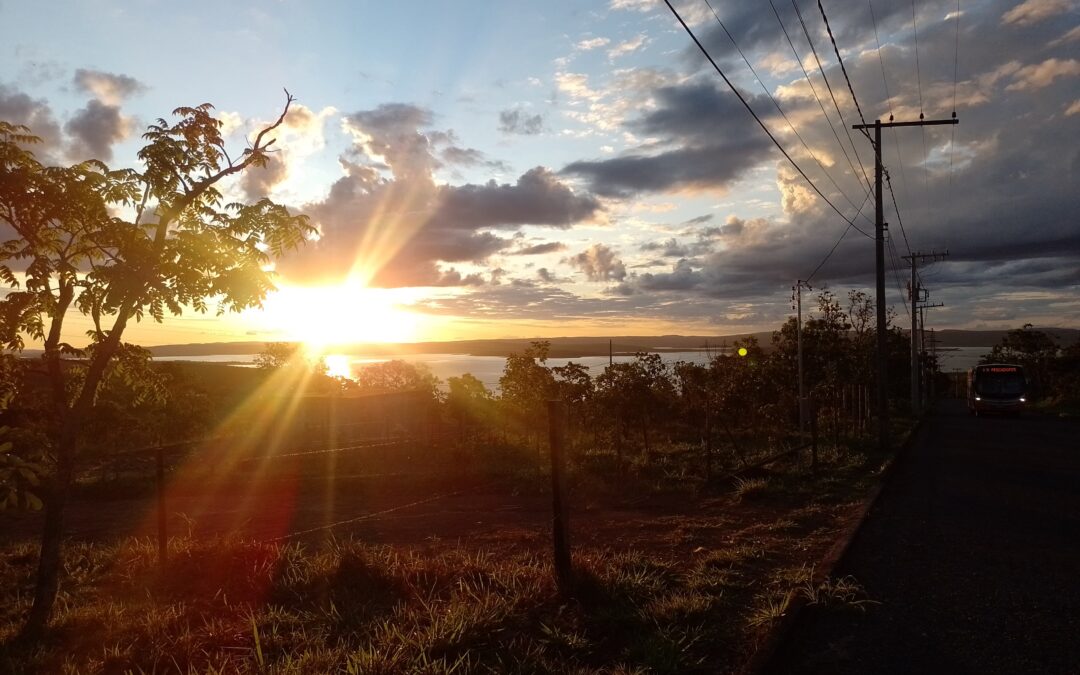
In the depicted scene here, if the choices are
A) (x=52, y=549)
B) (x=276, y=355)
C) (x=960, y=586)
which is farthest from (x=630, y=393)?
(x=276, y=355)

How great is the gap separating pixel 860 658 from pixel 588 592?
7.00ft

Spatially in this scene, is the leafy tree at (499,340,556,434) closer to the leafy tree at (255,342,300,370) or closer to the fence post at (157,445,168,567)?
the fence post at (157,445,168,567)

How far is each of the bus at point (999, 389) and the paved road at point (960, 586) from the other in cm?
2810

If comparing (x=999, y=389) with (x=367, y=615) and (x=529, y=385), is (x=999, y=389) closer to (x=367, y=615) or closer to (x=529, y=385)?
(x=529, y=385)

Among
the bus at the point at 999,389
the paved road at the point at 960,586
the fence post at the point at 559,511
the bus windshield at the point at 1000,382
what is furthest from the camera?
the bus windshield at the point at 1000,382

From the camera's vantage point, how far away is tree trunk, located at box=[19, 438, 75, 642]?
616cm

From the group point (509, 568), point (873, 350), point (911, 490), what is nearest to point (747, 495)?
point (911, 490)

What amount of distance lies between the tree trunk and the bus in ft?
140

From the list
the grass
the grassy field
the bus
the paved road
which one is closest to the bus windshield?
the bus

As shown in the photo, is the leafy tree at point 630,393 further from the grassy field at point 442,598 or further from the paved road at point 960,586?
the grassy field at point 442,598

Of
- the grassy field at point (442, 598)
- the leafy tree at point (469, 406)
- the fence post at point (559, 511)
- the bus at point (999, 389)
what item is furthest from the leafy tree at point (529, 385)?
the bus at point (999, 389)

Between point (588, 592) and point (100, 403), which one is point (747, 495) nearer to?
point (588, 592)

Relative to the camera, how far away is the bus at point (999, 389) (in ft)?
127

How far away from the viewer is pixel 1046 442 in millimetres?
22984
